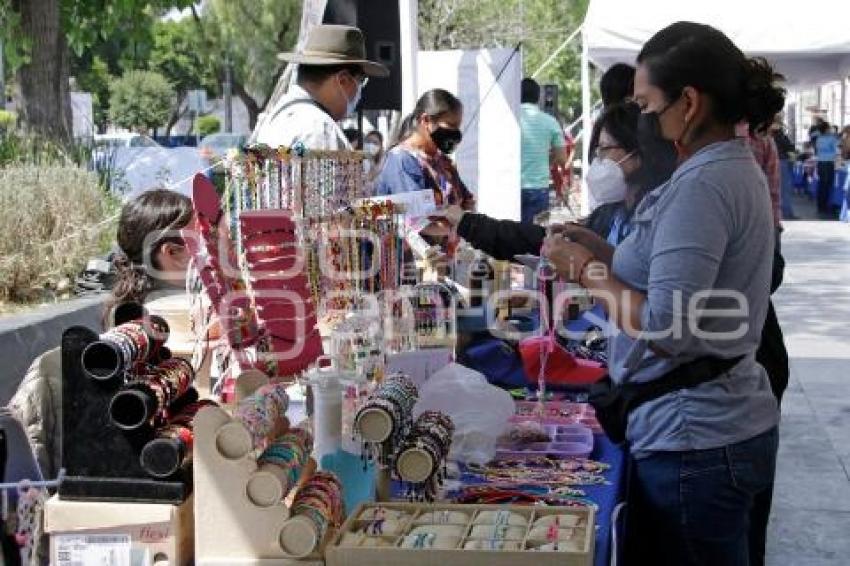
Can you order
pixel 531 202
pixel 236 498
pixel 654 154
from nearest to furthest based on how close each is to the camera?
pixel 236 498
pixel 654 154
pixel 531 202

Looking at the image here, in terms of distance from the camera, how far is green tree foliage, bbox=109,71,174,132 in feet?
146

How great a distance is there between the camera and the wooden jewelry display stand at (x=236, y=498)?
75.1 inches

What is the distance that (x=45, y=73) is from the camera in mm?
9211

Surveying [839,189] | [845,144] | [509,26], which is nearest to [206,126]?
[509,26]

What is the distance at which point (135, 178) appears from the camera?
11.7m

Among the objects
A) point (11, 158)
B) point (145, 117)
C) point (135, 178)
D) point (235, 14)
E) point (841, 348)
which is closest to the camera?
point (841, 348)

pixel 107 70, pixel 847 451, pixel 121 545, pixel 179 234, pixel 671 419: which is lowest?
pixel 847 451

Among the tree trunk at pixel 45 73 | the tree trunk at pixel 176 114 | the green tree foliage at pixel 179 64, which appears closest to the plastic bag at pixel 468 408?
the tree trunk at pixel 45 73

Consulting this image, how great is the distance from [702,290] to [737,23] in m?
8.31

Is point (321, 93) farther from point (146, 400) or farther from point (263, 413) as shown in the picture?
point (146, 400)

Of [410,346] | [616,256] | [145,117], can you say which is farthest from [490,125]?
[145,117]

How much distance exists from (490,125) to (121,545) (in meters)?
8.34

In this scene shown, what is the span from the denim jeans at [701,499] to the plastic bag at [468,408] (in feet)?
1.64

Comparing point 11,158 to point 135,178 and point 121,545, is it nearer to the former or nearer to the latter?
point 135,178
